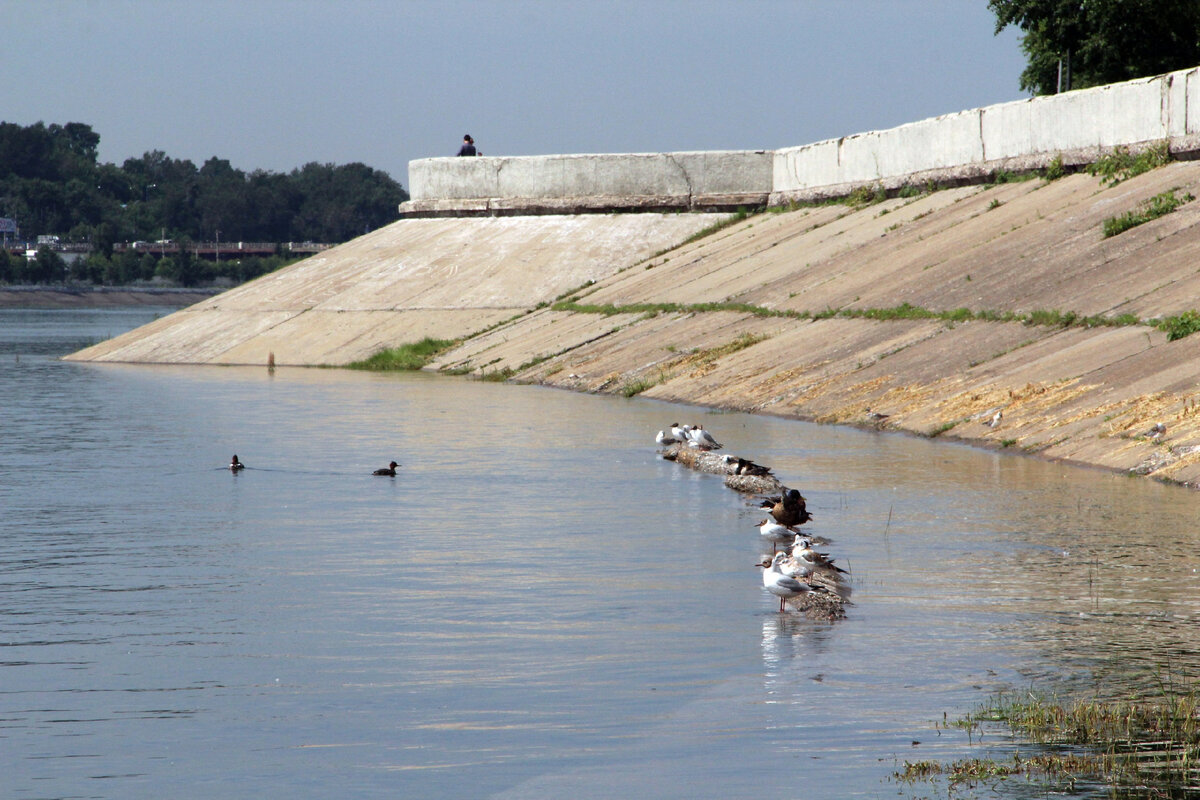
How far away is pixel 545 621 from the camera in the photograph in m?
10.7

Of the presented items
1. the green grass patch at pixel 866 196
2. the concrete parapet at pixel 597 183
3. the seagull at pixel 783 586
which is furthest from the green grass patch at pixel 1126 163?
the seagull at pixel 783 586

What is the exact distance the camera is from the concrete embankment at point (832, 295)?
66.3 feet

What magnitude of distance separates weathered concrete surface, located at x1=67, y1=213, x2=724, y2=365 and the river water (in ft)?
75.2

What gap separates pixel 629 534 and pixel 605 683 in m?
5.28

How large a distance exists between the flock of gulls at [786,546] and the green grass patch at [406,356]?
2173cm

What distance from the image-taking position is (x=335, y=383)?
36.0 metres

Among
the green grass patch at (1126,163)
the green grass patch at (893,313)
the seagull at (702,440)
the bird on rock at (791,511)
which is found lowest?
the bird on rock at (791,511)

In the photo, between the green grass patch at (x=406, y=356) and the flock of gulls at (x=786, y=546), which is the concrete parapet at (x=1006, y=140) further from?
the flock of gulls at (x=786, y=546)

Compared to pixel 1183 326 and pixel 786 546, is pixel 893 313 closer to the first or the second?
pixel 1183 326

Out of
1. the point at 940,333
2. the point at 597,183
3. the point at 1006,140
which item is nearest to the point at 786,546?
the point at 940,333

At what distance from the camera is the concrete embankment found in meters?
20.2

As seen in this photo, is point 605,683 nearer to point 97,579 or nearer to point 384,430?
point 97,579

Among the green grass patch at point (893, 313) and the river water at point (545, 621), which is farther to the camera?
the green grass patch at point (893, 313)

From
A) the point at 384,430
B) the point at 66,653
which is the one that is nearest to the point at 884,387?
the point at 384,430
